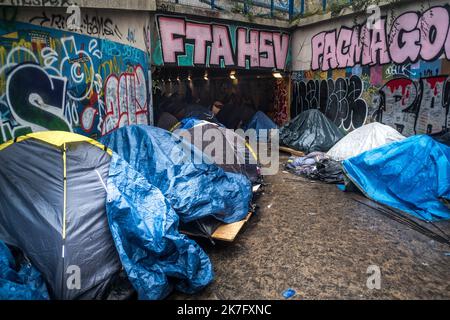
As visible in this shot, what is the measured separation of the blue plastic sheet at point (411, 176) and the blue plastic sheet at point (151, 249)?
390 centimetres

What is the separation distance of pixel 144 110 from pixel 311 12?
7.01m

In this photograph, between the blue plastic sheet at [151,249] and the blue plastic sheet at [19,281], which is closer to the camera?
the blue plastic sheet at [19,281]

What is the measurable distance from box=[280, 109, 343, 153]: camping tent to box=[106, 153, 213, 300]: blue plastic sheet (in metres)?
6.51

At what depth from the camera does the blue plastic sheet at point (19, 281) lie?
7.60 feet

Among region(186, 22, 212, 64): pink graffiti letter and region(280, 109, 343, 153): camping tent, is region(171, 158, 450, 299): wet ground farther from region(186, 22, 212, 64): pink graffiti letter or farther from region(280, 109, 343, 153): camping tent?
region(186, 22, 212, 64): pink graffiti letter

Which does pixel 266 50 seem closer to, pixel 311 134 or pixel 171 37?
pixel 311 134

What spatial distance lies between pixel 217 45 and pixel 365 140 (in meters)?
5.23

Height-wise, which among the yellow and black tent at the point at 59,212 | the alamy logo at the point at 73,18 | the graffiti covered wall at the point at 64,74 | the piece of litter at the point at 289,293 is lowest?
the piece of litter at the point at 289,293

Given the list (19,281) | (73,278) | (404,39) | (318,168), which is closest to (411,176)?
(318,168)

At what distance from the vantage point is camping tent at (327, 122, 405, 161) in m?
6.91

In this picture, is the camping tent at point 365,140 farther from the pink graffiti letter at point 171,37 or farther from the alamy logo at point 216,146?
the pink graffiti letter at point 171,37

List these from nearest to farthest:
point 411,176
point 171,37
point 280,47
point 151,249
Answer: point 151,249, point 411,176, point 171,37, point 280,47

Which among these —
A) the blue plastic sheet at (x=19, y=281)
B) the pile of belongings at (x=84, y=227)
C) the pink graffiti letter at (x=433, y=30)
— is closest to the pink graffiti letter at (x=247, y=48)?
the pink graffiti letter at (x=433, y=30)

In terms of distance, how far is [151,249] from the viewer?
9.78 ft
